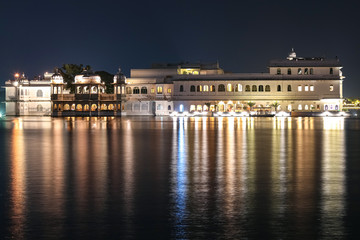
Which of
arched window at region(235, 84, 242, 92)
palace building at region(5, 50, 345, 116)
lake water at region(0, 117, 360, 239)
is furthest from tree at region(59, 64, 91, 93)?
lake water at region(0, 117, 360, 239)

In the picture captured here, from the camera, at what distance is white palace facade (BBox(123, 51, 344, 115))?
3915 inches

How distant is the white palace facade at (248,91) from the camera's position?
99.4 meters

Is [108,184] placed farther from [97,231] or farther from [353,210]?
[353,210]

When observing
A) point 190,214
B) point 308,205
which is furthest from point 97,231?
point 308,205

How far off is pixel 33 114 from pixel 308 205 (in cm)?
10170

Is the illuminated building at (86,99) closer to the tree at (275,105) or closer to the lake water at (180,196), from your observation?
the tree at (275,105)

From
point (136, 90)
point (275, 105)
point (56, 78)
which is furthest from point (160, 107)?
point (275, 105)

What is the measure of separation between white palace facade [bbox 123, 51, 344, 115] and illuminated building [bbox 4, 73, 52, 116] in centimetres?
1763

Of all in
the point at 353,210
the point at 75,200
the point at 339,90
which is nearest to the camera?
the point at 353,210

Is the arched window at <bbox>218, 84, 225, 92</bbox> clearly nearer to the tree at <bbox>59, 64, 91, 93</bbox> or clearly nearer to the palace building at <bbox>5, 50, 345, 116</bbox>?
the palace building at <bbox>5, 50, 345, 116</bbox>

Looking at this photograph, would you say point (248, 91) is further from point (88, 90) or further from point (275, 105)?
point (88, 90)

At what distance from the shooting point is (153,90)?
10312 cm

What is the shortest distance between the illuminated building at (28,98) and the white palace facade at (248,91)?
57.8ft

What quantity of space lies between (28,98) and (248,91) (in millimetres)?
45198
